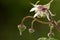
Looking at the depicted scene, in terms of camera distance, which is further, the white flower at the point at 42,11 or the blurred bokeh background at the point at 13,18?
the blurred bokeh background at the point at 13,18

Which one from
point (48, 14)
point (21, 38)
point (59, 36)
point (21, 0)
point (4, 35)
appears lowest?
point (48, 14)

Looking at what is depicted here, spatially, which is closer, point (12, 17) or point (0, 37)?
point (0, 37)

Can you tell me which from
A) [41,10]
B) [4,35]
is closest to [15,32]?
[4,35]

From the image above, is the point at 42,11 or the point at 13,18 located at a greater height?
the point at 13,18

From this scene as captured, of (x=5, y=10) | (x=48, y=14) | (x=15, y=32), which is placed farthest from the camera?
(x=5, y=10)

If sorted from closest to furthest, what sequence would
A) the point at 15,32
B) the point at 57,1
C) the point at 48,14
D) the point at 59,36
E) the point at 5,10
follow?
the point at 48,14 → the point at 59,36 → the point at 57,1 → the point at 15,32 → the point at 5,10

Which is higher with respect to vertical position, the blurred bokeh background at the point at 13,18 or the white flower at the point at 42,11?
the blurred bokeh background at the point at 13,18

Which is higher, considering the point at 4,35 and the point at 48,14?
the point at 4,35

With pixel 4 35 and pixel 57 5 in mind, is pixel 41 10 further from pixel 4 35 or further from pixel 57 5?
pixel 4 35

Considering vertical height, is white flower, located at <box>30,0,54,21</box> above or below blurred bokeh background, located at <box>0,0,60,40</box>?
below

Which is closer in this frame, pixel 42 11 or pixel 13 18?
pixel 42 11

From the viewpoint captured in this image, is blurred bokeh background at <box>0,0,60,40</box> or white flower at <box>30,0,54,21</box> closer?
white flower at <box>30,0,54,21</box>
